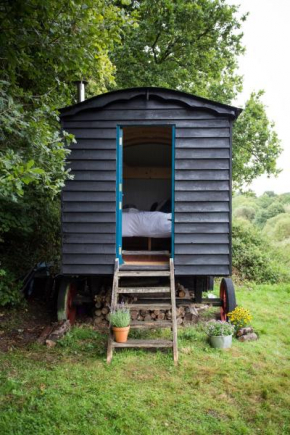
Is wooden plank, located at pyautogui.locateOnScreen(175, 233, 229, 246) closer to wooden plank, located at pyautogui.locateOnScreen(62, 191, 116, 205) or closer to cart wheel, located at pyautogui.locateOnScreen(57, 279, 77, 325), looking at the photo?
wooden plank, located at pyautogui.locateOnScreen(62, 191, 116, 205)

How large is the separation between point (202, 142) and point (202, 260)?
1.69 metres

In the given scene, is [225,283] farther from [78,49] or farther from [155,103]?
[78,49]

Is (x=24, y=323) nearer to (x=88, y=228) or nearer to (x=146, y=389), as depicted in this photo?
(x=88, y=228)

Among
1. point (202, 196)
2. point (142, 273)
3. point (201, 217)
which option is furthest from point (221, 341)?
point (202, 196)

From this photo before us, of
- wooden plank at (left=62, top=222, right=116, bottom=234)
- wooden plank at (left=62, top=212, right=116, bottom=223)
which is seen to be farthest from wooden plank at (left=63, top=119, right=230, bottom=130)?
wooden plank at (left=62, top=222, right=116, bottom=234)

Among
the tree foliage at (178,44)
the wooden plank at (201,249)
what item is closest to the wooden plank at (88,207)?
the wooden plank at (201,249)

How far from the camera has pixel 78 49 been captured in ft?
15.4

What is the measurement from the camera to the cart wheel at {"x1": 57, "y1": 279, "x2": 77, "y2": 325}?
217 inches

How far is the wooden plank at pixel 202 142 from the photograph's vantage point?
514cm

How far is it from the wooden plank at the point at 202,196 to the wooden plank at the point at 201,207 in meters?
0.05

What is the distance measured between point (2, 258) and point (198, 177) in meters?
3.90

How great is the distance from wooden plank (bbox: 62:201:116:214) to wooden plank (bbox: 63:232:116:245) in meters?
0.35

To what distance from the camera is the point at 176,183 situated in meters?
5.16

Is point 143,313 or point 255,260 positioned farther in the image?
point 255,260
